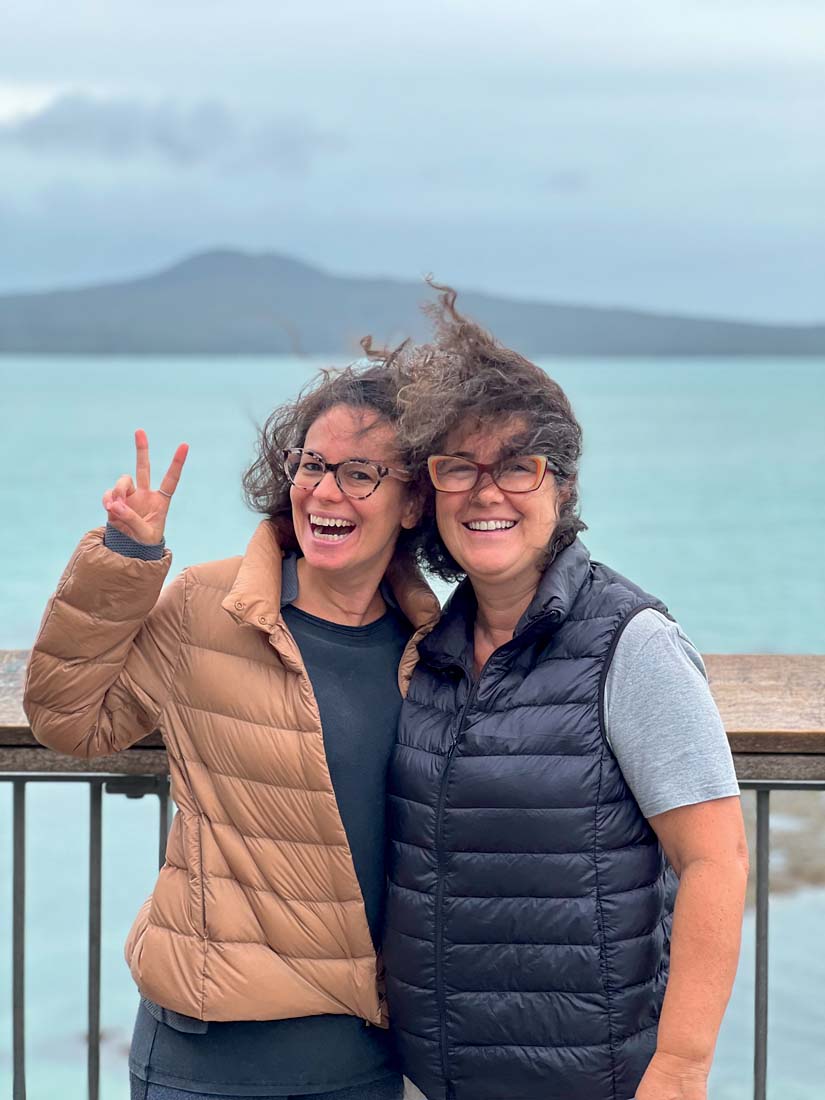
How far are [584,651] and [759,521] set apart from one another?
4318 centimetres

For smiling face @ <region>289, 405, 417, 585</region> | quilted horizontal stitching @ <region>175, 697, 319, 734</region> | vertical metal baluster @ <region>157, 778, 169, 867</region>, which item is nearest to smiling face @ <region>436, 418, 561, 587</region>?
smiling face @ <region>289, 405, 417, 585</region>

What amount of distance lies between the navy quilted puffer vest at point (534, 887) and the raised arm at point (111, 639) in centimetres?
48

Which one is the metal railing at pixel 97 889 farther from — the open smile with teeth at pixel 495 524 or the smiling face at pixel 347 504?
the open smile with teeth at pixel 495 524

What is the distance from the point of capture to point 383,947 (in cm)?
219

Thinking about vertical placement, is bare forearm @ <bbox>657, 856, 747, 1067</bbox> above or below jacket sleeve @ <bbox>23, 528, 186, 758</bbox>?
below

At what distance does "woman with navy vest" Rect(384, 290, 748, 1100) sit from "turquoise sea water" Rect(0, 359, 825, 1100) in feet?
0.99

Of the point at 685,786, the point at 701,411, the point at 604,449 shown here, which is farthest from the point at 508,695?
the point at 701,411

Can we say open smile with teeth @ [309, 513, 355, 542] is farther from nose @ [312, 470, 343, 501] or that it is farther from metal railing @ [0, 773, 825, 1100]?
metal railing @ [0, 773, 825, 1100]

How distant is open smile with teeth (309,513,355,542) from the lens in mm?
2279

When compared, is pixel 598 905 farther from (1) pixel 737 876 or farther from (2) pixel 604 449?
(2) pixel 604 449

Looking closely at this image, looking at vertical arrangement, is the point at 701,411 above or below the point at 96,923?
above

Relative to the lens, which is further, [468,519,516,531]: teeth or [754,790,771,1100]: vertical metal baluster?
[754,790,771,1100]: vertical metal baluster

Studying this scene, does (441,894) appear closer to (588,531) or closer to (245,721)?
(245,721)

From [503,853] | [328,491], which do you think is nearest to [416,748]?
[503,853]
